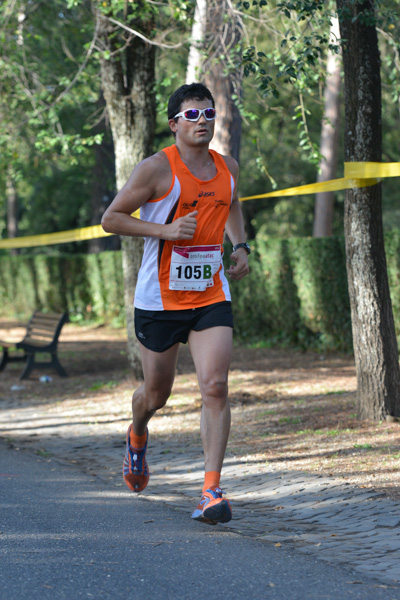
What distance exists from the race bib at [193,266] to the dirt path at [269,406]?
1855mm

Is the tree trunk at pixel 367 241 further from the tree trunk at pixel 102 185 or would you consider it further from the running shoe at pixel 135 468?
the tree trunk at pixel 102 185

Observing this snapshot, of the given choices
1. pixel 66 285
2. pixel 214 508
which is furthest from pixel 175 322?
pixel 66 285

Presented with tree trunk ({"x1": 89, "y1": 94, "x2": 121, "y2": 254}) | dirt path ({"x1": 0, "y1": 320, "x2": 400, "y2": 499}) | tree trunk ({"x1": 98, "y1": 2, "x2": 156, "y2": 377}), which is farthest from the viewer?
tree trunk ({"x1": 89, "y1": 94, "x2": 121, "y2": 254})

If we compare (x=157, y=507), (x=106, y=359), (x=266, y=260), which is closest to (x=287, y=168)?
(x=266, y=260)

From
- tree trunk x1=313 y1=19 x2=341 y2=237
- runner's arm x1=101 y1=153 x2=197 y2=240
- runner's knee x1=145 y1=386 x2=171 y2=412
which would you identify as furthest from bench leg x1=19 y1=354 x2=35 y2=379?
tree trunk x1=313 y1=19 x2=341 y2=237

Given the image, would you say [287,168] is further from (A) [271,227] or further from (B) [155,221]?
(B) [155,221]

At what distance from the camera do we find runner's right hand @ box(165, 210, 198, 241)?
176 inches

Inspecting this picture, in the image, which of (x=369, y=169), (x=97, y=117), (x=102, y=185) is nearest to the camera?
(x=369, y=169)

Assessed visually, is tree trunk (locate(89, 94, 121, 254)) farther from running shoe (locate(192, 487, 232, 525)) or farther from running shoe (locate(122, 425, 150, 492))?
running shoe (locate(192, 487, 232, 525))

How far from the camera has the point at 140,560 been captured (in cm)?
403

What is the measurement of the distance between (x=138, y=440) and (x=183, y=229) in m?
1.49

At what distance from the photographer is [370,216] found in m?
7.51

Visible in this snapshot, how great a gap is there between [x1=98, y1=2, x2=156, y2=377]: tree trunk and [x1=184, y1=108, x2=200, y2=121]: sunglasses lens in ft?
19.9

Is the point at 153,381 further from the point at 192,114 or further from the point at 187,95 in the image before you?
the point at 187,95
